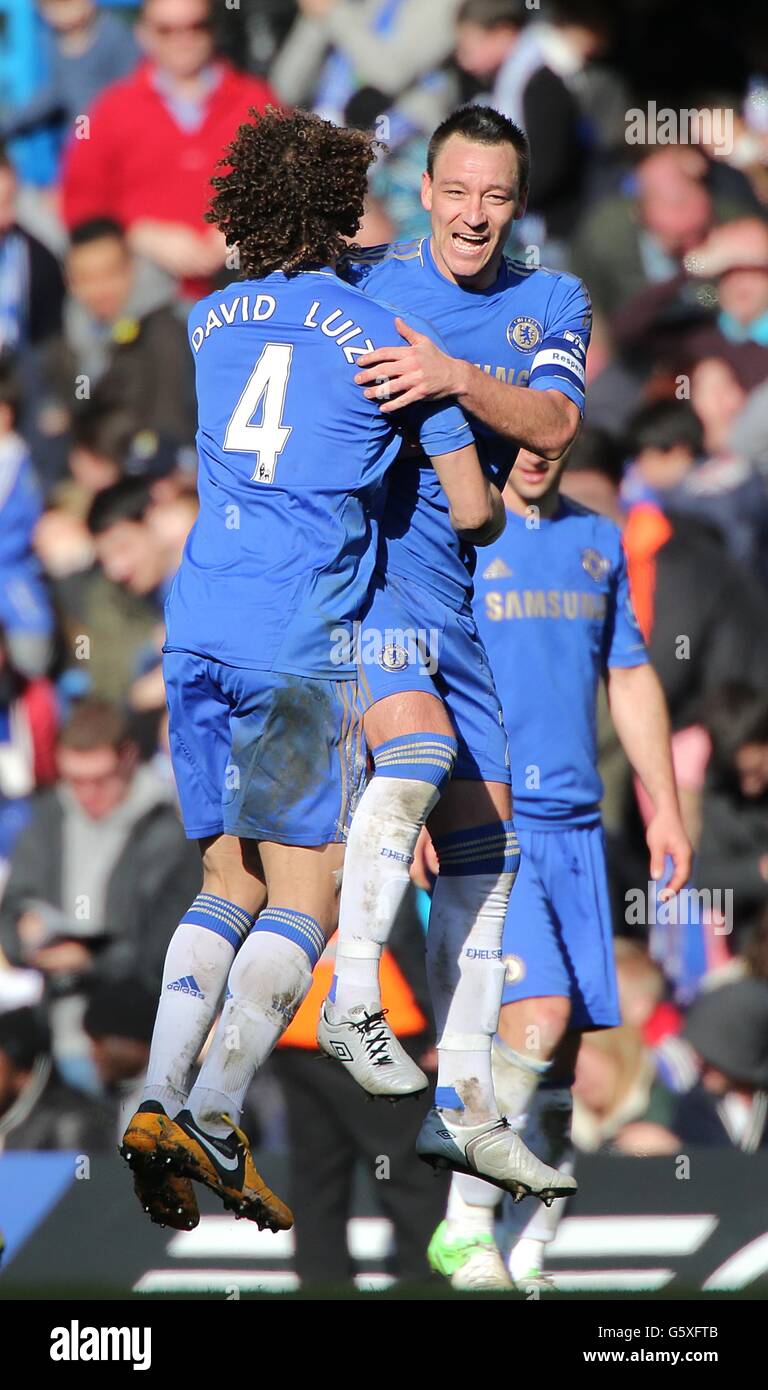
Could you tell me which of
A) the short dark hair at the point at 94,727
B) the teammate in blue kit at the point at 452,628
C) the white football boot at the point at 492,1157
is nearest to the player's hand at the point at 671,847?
the teammate in blue kit at the point at 452,628

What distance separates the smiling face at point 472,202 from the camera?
14.6 feet

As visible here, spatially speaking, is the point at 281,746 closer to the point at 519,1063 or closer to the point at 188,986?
the point at 188,986

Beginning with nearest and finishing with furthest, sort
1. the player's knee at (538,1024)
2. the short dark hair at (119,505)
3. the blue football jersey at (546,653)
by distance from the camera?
the player's knee at (538,1024), the blue football jersey at (546,653), the short dark hair at (119,505)

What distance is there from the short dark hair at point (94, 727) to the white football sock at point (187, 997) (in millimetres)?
3254

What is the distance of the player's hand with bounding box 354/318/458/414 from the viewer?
4.15 metres

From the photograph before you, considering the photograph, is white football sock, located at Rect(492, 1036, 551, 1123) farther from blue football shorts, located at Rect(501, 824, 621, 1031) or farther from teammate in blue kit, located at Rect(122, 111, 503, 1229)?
teammate in blue kit, located at Rect(122, 111, 503, 1229)

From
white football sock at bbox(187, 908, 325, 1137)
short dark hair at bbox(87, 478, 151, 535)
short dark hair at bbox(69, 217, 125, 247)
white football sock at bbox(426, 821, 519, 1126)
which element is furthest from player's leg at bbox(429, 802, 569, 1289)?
short dark hair at bbox(69, 217, 125, 247)

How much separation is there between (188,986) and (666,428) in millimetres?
4394

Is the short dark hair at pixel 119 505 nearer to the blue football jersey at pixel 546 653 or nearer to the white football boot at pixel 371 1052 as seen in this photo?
the blue football jersey at pixel 546 653

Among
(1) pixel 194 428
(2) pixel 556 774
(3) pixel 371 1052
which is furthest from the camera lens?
(1) pixel 194 428

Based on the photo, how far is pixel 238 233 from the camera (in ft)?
14.3

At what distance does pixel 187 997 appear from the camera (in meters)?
4.28

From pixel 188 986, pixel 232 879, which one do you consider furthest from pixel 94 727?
pixel 188 986
